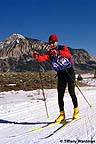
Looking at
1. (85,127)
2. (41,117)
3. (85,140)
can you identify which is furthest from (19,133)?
(41,117)

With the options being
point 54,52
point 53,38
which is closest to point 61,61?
point 54,52

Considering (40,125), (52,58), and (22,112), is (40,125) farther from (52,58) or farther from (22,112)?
(22,112)

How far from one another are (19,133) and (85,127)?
4.64 feet

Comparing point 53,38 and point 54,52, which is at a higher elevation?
point 53,38

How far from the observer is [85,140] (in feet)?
22.5

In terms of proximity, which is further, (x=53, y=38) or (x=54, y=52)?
(x=53, y=38)

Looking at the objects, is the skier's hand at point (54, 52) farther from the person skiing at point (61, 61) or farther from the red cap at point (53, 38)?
the red cap at point (53, 38)

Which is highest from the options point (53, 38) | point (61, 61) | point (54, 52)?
point (53, 38)

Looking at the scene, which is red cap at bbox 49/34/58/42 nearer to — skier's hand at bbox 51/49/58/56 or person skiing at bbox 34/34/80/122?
person skiing at bbox 34/34/80/122

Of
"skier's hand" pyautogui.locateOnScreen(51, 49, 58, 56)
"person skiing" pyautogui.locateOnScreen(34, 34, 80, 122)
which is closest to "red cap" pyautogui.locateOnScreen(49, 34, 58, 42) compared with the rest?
"person skiing" pyautogui.locateOnScreen(34, 34, 80, 122)

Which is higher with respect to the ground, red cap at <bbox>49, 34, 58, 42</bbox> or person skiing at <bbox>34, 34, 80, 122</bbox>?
red cap at <bbox>49, 34, 58, 42</bbox>

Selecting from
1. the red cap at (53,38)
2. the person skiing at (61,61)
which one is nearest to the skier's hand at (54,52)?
the person skiing at (61,61)

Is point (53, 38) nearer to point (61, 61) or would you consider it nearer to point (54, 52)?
point (54, 52)

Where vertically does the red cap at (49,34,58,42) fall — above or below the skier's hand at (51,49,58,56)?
above
